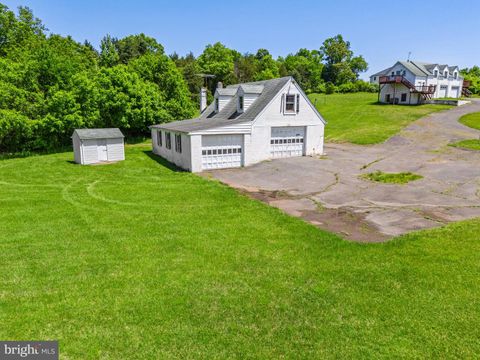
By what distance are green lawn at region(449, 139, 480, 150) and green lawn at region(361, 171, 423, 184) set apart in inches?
444

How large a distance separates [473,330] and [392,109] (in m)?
45.9

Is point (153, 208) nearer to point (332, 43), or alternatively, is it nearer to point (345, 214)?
point (345, 214)

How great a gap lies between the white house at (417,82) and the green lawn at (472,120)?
11.6 m

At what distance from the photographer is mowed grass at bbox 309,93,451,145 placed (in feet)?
111

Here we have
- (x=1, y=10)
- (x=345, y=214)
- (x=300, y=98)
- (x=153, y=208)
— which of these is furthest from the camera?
(x=1, y=10)

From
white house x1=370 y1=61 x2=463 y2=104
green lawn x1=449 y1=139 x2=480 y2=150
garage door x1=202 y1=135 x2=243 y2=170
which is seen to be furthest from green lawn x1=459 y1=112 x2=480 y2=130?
garage door x1=202 y1=135 x2=243 y2=170

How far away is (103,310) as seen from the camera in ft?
20.9

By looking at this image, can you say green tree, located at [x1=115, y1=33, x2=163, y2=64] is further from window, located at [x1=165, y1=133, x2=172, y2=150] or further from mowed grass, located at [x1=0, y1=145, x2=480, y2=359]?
mowed grass, located at [x1=0, y1=145, x2=480, y2=359]

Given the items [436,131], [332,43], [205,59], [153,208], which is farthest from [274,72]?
[153,208]

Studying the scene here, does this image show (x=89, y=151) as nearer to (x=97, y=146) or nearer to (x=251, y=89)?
(x=97, y=146)

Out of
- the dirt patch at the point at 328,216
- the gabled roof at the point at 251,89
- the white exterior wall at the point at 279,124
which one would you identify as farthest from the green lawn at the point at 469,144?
the dirt patch at the point at 328,216

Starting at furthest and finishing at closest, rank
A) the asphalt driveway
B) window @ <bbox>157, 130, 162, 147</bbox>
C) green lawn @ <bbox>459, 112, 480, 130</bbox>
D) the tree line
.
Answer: green lawn @ <bbox>459, 112, 480, 130</bbox>
the tree line
window @ <bbox>157, 130, 162, 147</bbox>
the asphalt driveway

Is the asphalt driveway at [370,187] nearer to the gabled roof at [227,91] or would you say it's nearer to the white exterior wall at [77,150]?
the gabled roof at [227,91]

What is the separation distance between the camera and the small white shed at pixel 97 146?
24.0m
